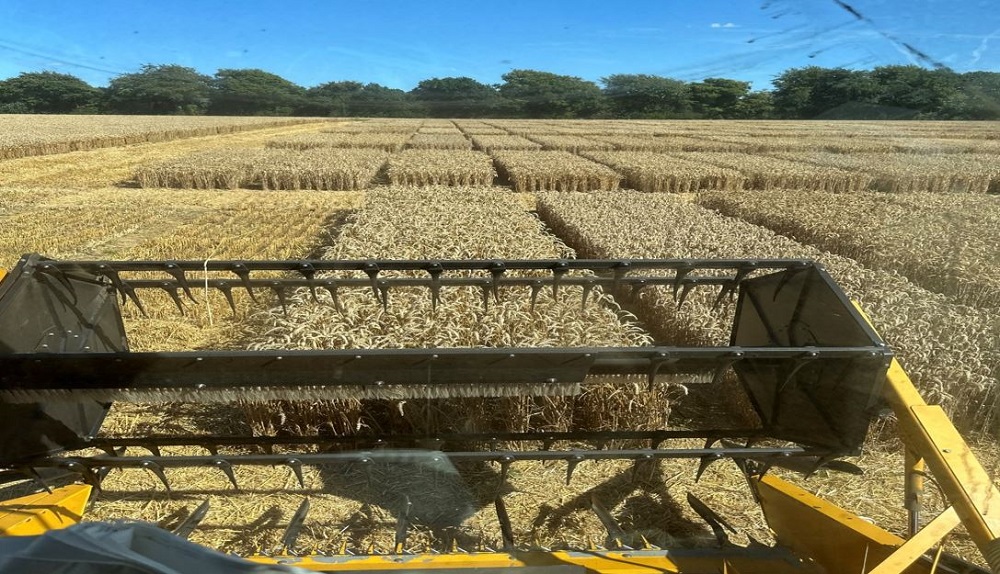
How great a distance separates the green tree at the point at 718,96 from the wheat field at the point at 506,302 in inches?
1107

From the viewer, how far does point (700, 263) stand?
3047 mm

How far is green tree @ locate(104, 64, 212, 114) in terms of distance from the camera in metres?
38.9

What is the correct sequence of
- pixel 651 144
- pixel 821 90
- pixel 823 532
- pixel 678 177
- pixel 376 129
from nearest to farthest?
pixel 823 532
pixel 678 177
pixel 821 90
pixel 651 144
pixel 376 129

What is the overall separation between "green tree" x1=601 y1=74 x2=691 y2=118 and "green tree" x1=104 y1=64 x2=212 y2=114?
96.7ft

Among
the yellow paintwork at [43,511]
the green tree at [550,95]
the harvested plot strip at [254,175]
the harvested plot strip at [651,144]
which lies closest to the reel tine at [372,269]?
the yellow paintwork at [43,511]

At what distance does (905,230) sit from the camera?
30.2 feet

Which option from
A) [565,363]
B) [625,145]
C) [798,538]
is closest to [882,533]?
[798,538]

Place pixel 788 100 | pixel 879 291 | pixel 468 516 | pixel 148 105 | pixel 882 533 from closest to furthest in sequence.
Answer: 1. pixel 882 533
2. pixel 468 516
3. pixel 879 291
4. pixel 788 100
5. pixel 148 105

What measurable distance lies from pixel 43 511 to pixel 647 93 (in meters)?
41.4

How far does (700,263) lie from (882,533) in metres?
1.49

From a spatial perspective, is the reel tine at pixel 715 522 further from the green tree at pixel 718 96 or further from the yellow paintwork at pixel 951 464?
the green tree at pixel 718 96

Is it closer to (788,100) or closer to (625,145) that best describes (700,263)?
(625,145)

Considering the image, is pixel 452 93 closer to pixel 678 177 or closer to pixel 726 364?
pixel 678 177

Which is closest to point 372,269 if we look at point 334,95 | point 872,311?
point 872,311
